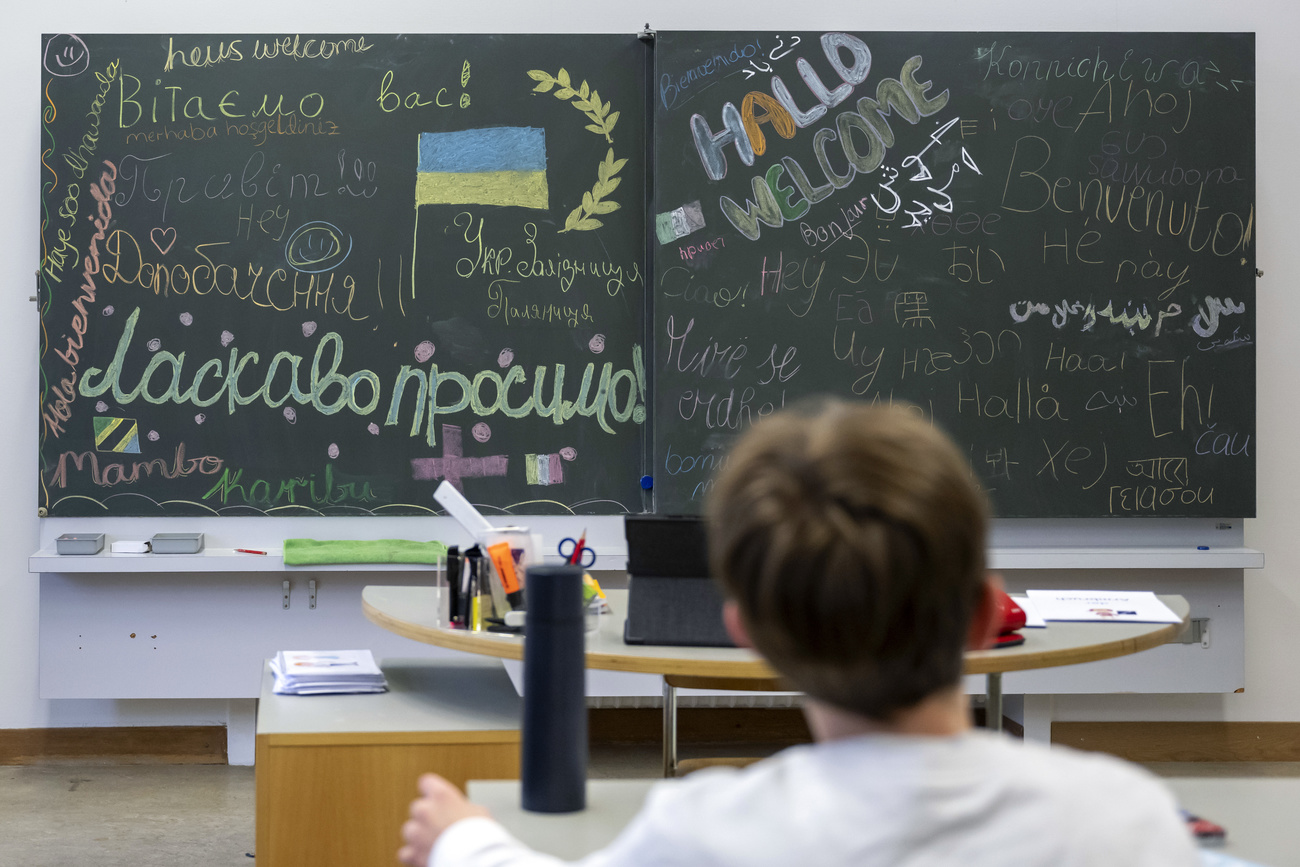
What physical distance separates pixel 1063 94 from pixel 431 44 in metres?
2.17

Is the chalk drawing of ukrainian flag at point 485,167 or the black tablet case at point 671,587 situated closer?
the black tablet case at point 671,587

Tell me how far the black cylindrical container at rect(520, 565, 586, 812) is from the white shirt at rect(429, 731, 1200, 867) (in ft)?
1.54

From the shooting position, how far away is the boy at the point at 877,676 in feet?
1.88

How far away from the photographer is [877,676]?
59 centimetres

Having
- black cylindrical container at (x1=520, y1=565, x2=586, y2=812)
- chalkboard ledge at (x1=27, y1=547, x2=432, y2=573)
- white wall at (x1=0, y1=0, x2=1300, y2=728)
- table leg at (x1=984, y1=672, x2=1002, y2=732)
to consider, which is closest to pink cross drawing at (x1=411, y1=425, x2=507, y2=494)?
white wall at (x1=0, y1=0, x2=1300, y2=728)

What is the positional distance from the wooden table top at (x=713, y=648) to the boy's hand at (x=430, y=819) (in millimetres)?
698

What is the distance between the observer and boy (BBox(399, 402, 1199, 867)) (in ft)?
1.88

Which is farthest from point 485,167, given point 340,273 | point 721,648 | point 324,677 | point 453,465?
point 721,648

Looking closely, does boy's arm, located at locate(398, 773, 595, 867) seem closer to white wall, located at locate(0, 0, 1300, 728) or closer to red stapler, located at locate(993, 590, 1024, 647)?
red stapler, located at locate(993, 590, 1024, 647)

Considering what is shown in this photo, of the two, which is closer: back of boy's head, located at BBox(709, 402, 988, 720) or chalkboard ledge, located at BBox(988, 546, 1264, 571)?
back of boy's head, located at BBox(709, 402, 988, 720)

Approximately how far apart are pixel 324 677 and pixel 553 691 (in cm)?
121

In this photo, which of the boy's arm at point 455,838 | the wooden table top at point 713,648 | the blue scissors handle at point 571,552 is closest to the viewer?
the boy's arm at point 455,838

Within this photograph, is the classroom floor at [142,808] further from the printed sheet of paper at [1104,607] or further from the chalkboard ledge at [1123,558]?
the chalkboard ledge at [1123,558]

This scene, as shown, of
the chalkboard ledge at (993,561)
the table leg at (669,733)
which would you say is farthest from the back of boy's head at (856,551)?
the chalkboard ledge at (993,561)
